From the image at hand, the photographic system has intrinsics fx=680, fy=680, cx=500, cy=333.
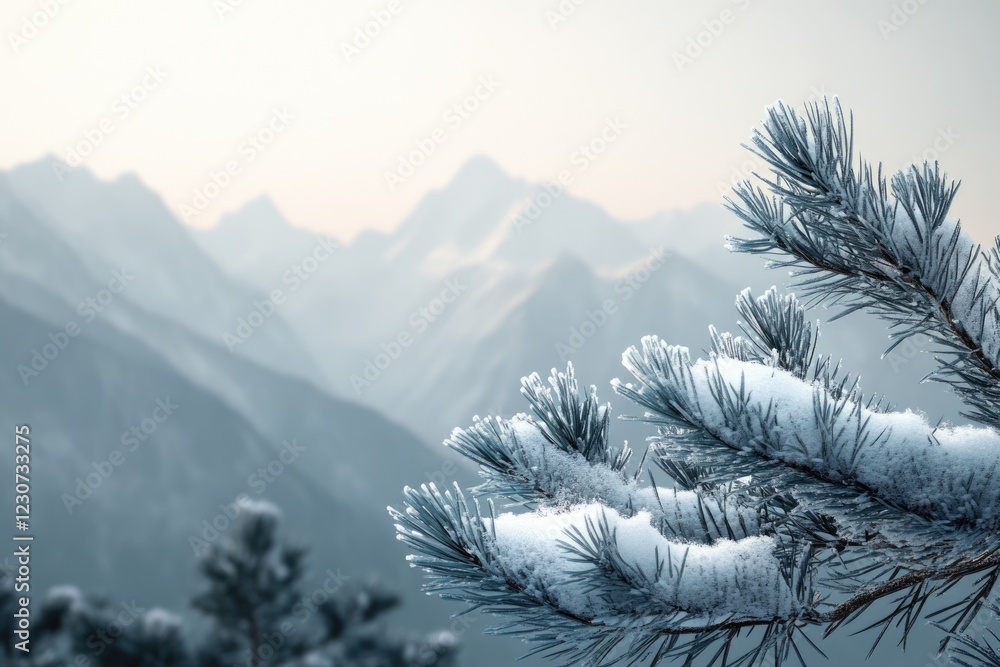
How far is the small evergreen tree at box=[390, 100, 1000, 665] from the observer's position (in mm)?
988

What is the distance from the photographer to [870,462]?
992 millimetres

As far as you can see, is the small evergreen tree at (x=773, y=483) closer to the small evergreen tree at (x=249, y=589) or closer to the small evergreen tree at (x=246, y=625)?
the small evergreen tree at (x=246, y=625)

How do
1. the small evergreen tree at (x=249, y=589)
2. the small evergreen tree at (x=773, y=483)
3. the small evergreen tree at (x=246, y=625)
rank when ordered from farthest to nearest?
the small evergreen tree at (x=249, y=589), the small evergreen tree at (x=246, y=625), the small evergreen tree at (x=773, y=483)

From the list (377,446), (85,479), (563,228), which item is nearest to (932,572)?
(85,479)

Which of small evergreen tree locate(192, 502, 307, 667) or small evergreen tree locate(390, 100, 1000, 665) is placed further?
small evergreen tree locate(192, 502, 307, 667)

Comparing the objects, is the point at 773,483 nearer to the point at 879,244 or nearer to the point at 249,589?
the point at 879,244

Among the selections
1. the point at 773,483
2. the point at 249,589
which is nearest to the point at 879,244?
the point at 773,483

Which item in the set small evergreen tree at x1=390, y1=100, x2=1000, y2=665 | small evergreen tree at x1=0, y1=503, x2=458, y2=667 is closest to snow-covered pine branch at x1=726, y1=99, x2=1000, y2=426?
small evergreen tree at x1=390, y1=100, x2=1000, y2=665

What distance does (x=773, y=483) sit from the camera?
101 centimetres

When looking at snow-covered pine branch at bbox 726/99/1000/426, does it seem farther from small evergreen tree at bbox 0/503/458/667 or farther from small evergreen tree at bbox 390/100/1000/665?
small evergreen tree at bbox 0/503/458/667

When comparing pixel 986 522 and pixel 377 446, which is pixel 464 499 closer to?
pixel 986 522

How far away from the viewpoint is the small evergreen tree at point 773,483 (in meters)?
0.99

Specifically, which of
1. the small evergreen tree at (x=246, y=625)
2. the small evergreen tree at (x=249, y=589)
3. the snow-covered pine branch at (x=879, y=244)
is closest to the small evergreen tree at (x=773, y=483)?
the snow-covered pine branch at (x=879, y=244)

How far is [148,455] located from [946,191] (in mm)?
48843
